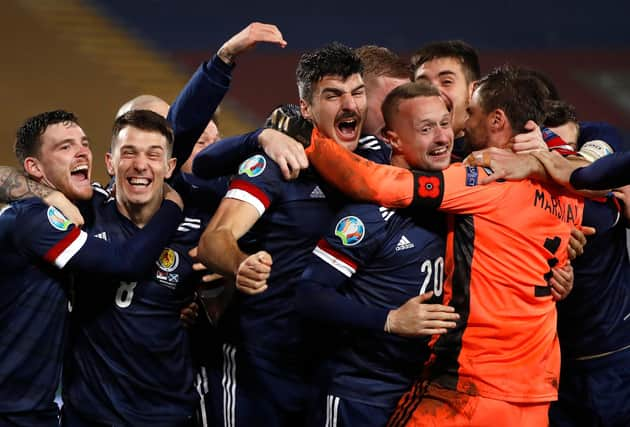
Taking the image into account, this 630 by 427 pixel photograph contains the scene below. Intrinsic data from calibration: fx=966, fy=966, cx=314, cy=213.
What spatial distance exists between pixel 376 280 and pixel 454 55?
159 centimetres

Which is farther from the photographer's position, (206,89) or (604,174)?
(206,89)

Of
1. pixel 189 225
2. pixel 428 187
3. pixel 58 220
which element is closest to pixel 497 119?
pixel 428 187

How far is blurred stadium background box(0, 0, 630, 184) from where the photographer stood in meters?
10.2

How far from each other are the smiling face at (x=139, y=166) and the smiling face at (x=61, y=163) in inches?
5.4

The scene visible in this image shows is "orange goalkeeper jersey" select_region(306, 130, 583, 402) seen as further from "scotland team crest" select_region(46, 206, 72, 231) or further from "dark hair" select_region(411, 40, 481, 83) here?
"dark hair" select_region(411, 40, 481, 83)

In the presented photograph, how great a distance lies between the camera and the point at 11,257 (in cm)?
363

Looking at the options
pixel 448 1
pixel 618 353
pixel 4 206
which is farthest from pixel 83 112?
pixel 618 353

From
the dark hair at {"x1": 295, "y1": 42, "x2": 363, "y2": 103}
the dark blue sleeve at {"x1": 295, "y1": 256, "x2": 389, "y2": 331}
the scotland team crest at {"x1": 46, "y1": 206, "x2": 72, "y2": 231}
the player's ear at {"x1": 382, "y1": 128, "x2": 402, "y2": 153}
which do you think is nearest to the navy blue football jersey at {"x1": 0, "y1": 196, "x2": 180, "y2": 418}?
the scotland team crest at {"x1": 46, "y1": 206, "x2": 72, "y2": 231}

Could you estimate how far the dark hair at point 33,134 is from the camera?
12.6 ft

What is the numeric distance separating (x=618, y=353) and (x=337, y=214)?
1.45 meters

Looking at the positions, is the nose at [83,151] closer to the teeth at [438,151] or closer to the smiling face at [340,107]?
the smiling face at [340,107]

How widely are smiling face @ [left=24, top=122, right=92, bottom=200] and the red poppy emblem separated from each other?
1388 mm

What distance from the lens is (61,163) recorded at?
12.6 ft

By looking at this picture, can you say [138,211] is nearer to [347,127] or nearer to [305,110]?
[305,110]
